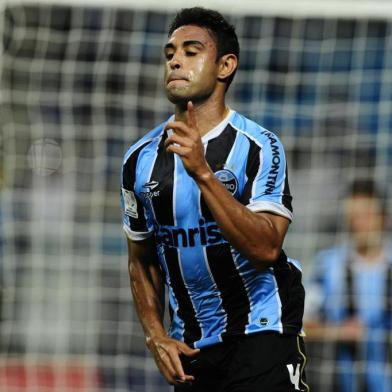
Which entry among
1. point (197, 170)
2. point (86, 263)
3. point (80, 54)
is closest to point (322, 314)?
Result: point (86, 263)

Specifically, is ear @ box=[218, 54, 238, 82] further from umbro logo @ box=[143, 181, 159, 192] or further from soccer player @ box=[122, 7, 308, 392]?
umbro logo @ box=[143, 181, 159, 192]

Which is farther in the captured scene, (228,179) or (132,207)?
(132,207)

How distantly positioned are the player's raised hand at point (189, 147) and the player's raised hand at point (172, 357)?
75cm

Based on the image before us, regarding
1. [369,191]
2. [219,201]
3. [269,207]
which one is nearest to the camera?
[219,201]

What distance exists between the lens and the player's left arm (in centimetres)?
334

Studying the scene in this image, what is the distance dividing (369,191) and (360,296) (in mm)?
741

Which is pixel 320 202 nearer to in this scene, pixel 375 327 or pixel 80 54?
pixel 375 327

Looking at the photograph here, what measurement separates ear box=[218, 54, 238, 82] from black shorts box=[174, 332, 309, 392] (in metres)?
0.98

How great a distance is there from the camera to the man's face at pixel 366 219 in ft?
23.0

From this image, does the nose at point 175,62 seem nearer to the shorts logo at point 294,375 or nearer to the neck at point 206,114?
the neck at point 206,114

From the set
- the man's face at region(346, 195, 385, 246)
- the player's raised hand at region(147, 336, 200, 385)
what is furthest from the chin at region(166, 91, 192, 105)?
the man's face at region(346, 195, 385, 246)

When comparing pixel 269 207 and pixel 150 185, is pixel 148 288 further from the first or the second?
pixel 269 207

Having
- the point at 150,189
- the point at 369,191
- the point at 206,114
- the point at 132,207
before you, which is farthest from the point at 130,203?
the point at 369,191

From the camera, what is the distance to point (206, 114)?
149 inches
